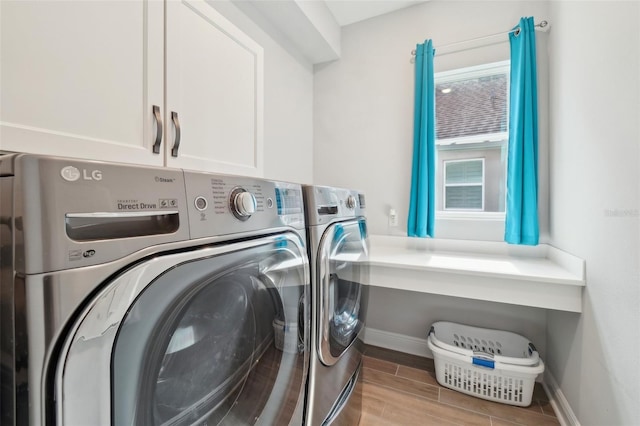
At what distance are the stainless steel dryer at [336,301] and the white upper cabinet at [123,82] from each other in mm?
530

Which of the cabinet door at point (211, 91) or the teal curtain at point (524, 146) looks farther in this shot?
the teal curtain at point (524, 146)

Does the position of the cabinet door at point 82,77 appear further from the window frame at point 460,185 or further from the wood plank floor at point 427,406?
the window frame at point 460,185

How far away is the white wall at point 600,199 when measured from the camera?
92cm

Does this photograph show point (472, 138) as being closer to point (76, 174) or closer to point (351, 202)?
point (351, 202)

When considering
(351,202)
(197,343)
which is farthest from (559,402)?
(197,343)

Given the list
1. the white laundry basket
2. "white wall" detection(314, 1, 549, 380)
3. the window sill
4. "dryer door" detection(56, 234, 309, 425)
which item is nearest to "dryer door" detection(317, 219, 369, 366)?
"dryer door" detection(56, 234, 309, 425)

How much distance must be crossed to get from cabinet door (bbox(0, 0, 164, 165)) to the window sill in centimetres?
139

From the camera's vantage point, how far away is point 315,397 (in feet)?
2.89

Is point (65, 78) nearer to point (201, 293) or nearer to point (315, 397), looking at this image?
point (201, 293)

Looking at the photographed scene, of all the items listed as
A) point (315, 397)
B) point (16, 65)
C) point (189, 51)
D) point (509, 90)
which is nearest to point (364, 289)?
point (315, 397)

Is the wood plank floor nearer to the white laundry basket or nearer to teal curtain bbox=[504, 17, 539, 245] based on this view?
the white laundry basket

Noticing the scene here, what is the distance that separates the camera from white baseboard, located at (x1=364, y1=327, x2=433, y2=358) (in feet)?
6.75

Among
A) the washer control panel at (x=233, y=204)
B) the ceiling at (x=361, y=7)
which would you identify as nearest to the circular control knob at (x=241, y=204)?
the washer control panel at (x=233, y=204)

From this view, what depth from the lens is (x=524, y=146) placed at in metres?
1.74
